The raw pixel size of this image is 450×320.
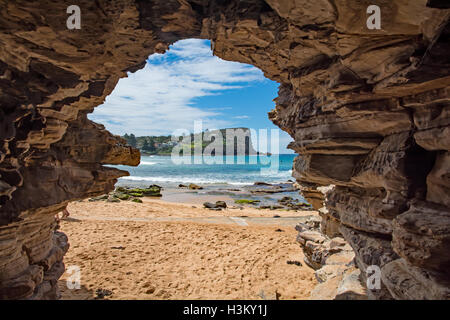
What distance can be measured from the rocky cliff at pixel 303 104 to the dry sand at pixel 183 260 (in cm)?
240

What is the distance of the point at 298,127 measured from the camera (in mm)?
7586

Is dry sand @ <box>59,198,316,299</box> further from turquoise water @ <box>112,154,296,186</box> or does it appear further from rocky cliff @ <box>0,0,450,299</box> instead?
turquoise water @ <box>112,154,296,186</box>

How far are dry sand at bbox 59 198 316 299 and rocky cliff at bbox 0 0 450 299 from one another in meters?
2.40

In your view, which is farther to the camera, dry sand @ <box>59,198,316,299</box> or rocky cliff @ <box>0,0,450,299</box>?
dry sand @ <box>59,198,316,299</box>

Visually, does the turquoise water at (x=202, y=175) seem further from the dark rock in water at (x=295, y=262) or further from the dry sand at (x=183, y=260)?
the dark rock in water at (x=295, y=262)

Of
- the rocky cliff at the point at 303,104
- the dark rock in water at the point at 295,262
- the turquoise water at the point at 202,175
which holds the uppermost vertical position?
the rocky cliff at the point at 303,104

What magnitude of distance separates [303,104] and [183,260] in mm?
8246

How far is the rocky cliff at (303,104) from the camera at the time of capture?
12.6ft

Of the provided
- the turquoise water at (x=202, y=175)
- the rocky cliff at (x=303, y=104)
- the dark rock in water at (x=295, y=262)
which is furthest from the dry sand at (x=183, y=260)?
the turquoise water at (x=202, y=175)

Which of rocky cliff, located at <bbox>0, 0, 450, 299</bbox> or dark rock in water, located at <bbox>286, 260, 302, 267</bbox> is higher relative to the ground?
rocky cliff, located at <bbox>0, 0, 450, 299</bbox>

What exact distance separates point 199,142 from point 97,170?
137m

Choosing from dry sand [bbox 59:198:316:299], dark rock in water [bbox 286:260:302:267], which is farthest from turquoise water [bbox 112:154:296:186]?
dark rock in water [bbox 286:260:302:267]

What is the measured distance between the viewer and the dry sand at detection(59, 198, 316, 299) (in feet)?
28.3

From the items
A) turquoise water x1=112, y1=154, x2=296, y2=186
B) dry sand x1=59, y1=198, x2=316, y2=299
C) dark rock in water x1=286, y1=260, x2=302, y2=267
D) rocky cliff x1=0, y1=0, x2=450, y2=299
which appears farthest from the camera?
turquoise water x1=112, y1=154, x2=296, y2=186
